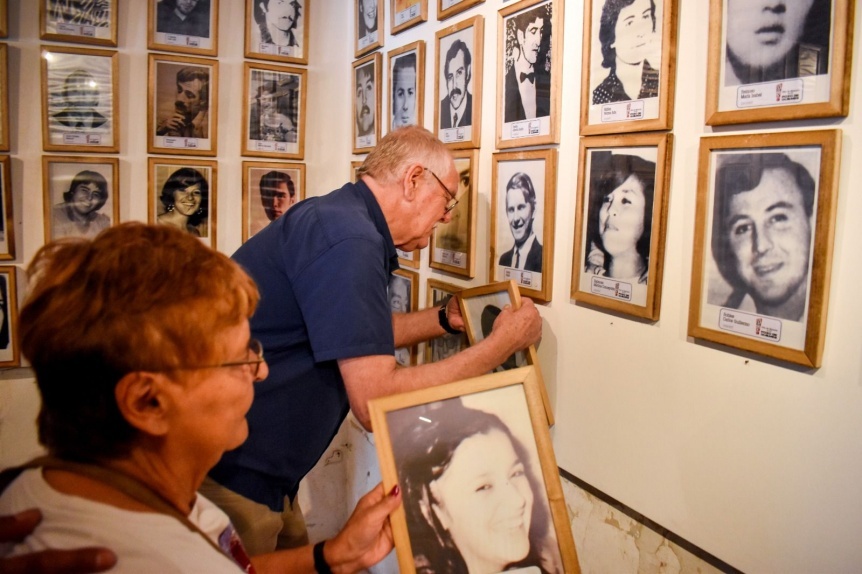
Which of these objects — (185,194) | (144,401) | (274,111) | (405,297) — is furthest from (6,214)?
(144,401)

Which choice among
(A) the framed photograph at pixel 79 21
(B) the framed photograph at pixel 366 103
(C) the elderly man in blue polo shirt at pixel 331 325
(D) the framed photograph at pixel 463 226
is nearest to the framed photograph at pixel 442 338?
(D) the framed photograph at pixel 463 226

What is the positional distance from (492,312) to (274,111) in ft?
5.39

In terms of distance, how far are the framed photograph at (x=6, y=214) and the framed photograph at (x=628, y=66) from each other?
2.28m

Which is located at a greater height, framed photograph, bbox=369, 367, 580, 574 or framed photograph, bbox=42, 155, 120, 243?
framed photograph, bbox=42, 155, 120, 243

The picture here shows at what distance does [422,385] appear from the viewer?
1329 millimetres

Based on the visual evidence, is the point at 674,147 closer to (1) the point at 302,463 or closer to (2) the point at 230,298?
(2) the point at 230,298

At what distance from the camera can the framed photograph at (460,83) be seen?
1.94 meters

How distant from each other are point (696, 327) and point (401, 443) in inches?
27.3

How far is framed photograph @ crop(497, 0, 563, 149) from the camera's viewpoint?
1.64 metres

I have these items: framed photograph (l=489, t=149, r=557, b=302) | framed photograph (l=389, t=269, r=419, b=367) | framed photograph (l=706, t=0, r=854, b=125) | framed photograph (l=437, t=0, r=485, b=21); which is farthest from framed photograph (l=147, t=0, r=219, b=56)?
framed photograph (l=706, t=0, r=854, b=125)

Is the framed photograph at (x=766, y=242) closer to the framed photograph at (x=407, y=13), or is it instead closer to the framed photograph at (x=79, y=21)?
the framed photograph at (x=407, y=13)

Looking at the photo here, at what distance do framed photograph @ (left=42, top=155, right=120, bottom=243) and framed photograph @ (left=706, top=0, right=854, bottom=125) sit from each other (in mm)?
2372

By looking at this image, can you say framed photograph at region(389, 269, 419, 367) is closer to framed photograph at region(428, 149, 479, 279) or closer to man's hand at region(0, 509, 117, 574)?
framed photograph at region(428, 149, 479, 279)

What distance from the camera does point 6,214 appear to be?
2.45 meters
